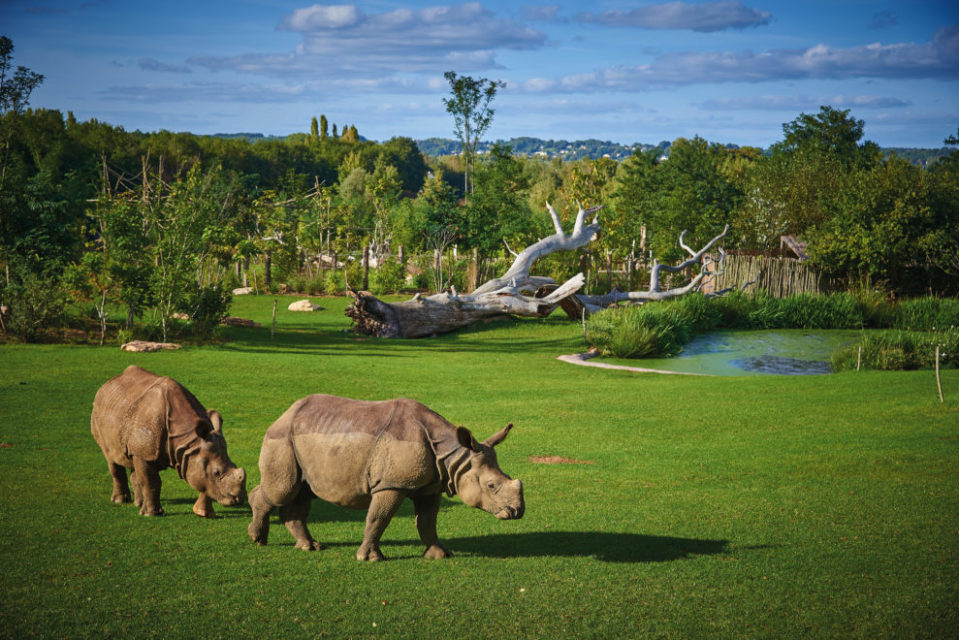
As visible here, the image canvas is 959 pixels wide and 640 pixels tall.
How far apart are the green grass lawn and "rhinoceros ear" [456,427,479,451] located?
4.01 ft

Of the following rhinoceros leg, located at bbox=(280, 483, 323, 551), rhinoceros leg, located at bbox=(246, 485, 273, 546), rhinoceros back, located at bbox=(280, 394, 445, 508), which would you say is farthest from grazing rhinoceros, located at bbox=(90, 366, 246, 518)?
rhinoceros back, located at bbox=(280, 394, 445, 508)

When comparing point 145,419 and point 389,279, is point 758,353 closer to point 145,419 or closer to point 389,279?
point 389,279

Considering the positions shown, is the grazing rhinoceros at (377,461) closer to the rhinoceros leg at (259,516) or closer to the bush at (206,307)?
the rhinoceros leg at (259,516)

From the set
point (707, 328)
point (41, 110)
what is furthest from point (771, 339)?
point (41, 110)

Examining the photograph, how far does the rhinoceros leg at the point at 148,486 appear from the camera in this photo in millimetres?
8805

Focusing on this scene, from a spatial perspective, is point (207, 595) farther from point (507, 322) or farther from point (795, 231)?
point (795, 231)

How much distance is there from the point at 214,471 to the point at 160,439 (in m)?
0.78

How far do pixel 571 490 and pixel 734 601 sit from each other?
380 centimetres

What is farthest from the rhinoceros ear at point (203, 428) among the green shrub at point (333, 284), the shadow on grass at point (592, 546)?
the green shrub at point (333, 284)

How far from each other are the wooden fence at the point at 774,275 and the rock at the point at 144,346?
24.2 m

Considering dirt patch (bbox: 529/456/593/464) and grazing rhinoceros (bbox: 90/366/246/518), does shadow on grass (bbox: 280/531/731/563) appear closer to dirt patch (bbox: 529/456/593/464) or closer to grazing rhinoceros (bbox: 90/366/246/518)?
grazing rhinoceros (bbox: 90/366/246/518)

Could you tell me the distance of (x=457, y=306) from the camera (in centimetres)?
2966

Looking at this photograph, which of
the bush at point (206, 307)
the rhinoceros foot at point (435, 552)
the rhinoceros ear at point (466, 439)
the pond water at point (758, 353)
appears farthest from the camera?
the bush at point (206, 307)

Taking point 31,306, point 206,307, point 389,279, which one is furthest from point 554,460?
point 389,279
